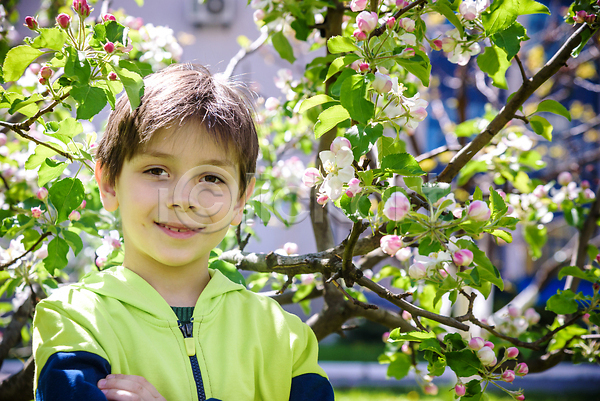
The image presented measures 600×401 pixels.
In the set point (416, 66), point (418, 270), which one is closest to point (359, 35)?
point (416, 66)

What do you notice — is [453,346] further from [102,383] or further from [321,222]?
[321,222]

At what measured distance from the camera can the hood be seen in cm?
111

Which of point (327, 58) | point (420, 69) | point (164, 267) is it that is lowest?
point (164, 267)

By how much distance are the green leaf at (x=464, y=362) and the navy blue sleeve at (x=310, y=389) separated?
0.95 feet

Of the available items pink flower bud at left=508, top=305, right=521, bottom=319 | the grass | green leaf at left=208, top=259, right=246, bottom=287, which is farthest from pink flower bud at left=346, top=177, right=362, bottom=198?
the grass

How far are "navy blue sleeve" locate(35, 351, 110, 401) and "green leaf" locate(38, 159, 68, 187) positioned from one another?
20.4 inches

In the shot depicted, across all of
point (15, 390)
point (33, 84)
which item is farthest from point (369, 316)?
point (33, 84)

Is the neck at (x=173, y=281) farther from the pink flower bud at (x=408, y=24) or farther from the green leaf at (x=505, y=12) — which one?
the green leaf at (x=505, y=12)

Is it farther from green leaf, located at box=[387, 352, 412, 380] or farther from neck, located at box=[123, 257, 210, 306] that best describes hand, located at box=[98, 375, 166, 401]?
green leaf, located at box=[387, 352, 412, 380]

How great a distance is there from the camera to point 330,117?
117 centimetres

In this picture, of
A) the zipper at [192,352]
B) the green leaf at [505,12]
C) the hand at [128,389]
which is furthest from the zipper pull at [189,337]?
the green leaf at [505,12]

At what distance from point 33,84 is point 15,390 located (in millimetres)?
1050

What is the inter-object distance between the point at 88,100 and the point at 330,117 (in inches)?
19.8

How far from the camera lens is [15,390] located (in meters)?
1.82
